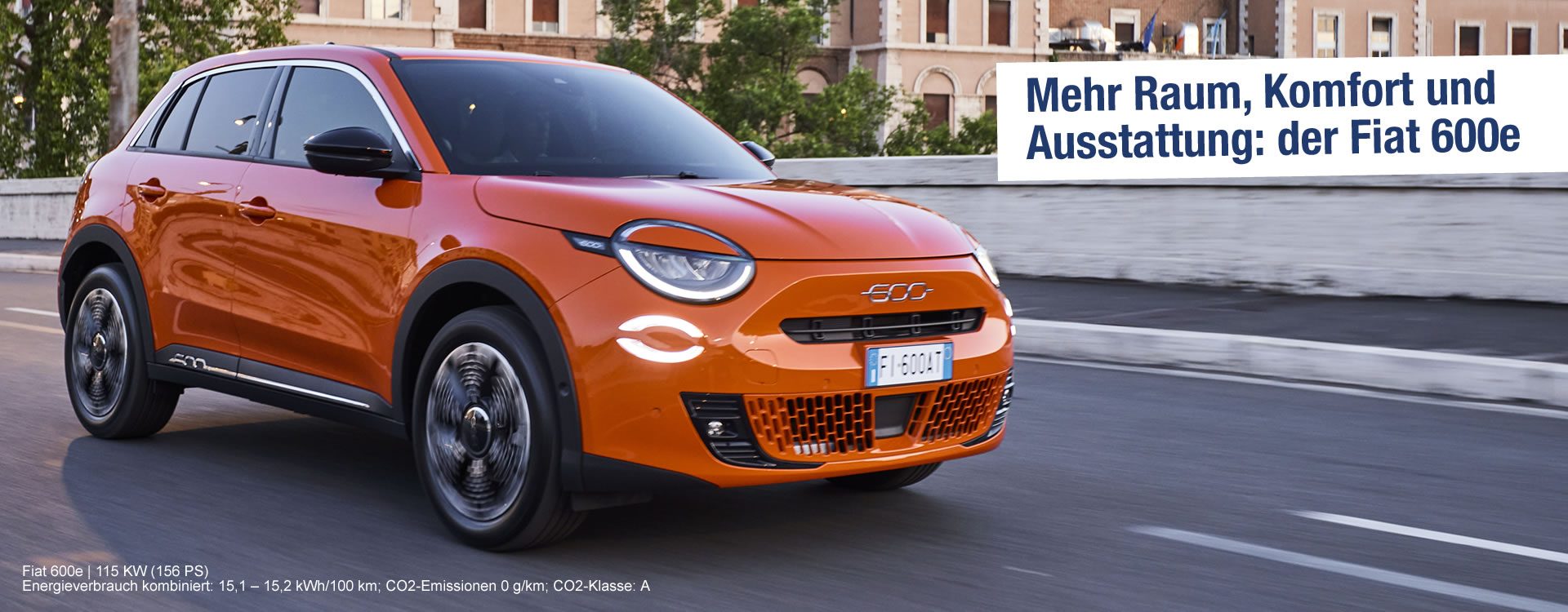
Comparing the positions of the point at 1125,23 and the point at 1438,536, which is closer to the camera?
the point at 1438,536

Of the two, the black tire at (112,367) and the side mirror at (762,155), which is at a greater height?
the side mirror at (762,155)

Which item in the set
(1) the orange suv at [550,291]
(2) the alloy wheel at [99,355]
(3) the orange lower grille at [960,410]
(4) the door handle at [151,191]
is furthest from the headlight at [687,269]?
(2) the alloy wheel at [99,355]

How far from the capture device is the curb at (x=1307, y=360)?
8.95m

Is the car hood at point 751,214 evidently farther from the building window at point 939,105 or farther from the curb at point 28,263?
the building window at point 939,105

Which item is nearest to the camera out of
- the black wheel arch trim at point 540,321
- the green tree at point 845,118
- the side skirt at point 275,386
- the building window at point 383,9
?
the black wheel arch trim at point 540,321

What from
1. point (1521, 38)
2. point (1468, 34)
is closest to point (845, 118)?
point (1468, 34)

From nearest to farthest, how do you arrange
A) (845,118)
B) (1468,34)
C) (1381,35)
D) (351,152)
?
1. (351,152)
2. (845,118)
3. (1381,35)
4. (1468,34)

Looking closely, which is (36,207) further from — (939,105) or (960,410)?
(939,105)

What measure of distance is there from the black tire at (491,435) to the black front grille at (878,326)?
702 millimetres

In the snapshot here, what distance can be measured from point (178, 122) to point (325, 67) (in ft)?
3.61

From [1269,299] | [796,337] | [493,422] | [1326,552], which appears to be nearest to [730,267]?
[796,337]

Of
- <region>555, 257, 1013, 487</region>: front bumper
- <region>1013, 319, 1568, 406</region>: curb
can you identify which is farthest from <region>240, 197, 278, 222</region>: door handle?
<region>1013, 319, 1568, 406</region>: curb

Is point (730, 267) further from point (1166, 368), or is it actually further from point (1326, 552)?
point (1166, 368)

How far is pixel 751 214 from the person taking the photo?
4.89m
